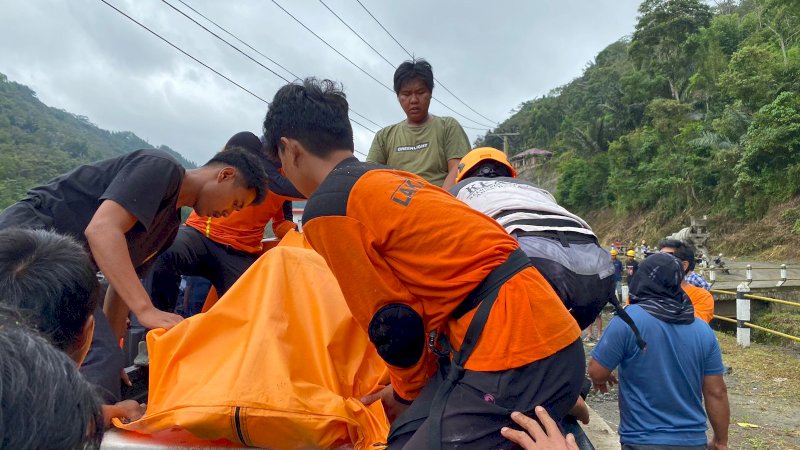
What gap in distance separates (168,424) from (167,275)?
2.13m

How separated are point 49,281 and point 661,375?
9.08 ft

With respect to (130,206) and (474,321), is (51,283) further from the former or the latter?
(474,321)

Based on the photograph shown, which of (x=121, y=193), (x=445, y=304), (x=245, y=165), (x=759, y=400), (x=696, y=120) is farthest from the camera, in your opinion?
(x=696, y=120)

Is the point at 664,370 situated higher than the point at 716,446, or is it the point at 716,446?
the point at 664,370

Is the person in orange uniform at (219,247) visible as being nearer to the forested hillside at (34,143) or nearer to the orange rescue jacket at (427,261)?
the orange rescue jacket at (427,261)

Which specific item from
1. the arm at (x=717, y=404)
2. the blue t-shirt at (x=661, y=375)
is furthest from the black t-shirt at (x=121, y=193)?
the arm at (x=717, y=404)

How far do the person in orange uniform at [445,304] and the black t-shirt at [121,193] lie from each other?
1.03 meters

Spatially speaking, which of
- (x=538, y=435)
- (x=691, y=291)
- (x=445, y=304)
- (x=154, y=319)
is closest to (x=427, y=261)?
(x=445, y=304)

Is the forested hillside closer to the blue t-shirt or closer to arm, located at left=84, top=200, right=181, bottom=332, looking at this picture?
arm, located at left=84, top=200, right=181, bottom=332

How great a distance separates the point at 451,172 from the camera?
370 cm

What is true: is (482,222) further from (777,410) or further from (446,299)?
(777,410)

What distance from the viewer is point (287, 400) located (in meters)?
1.76

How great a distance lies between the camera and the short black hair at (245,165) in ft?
9.00

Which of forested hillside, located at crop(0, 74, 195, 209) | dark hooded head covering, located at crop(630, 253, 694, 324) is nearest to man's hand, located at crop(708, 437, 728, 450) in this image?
dark hooded head covering, located at crop(630, 253, 694, 324)
